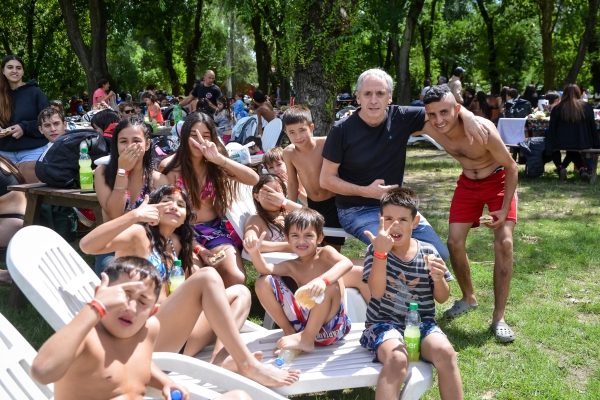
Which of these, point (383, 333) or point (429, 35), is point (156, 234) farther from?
point (429, 35)

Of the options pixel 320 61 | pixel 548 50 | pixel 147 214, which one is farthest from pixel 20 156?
pixel 548 50

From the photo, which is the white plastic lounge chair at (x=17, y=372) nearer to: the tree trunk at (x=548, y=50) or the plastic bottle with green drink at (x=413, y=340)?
the plastic bottle with green drink at (x=413, y=340)

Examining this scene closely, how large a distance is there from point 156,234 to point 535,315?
2968 millimetres

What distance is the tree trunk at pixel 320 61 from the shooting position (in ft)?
24.5

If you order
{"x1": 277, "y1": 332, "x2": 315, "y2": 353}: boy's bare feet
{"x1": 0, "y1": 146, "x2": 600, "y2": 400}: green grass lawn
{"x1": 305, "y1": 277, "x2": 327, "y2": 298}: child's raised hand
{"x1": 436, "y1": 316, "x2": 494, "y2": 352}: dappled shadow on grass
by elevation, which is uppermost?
{"x1": 305, "y1": 277, "x2": 327, "y2": 298}: child's raised hand

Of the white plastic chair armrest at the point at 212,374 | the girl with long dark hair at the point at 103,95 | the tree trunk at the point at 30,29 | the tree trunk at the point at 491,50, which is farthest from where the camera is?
the tree trunk at the point at 491,50

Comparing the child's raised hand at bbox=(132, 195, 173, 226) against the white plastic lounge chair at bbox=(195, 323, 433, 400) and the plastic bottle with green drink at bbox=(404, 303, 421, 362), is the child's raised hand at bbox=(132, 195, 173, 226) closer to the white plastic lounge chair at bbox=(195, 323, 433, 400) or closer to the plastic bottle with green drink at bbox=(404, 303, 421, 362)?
the white plastic lounge chair at bbox=(195, 323, 433, 400)

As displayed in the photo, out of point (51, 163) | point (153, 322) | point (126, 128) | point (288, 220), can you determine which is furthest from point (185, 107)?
point (153, 322)

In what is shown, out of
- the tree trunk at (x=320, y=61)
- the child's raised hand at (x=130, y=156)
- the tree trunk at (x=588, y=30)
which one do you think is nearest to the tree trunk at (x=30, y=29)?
the tree trunk at (x=588, y=30)

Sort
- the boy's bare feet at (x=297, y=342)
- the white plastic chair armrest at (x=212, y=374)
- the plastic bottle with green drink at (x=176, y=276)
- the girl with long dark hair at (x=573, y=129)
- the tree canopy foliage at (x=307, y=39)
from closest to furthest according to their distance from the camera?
the white plastic chair armrest at (x=212, y=374)
the boy's bare feet at (x=297, y=342)
the plastic bottle with green drink at (x=176, y=276)
the tree canopy foliage at (x=307, y=39)
the girl with long dark hair at (x=573, y=129)

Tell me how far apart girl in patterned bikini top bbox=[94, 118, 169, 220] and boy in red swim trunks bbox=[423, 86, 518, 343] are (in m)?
2.07

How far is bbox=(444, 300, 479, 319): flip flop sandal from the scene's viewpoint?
4740 millimetres

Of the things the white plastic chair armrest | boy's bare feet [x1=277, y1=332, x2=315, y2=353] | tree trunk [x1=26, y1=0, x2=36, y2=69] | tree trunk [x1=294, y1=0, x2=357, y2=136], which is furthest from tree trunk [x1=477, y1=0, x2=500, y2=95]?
the white plastic chair armrest

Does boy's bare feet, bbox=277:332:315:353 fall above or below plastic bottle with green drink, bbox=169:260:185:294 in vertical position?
below
